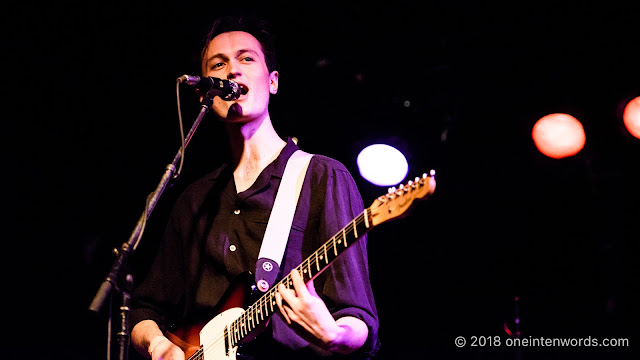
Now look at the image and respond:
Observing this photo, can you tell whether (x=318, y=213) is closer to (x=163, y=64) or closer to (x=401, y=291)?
(x=401, y=291)

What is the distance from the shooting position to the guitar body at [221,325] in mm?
2557

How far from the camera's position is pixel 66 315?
5.24 meters

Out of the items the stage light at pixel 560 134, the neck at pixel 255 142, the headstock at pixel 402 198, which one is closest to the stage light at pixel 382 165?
the stage light at pixel 560 134

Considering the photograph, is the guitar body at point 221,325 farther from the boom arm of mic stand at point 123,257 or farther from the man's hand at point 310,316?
the boom arm of mic stand at point 123,257

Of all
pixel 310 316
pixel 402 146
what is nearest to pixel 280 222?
pixel 310 316

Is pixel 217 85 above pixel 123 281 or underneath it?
above

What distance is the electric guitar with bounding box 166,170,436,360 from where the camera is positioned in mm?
2094

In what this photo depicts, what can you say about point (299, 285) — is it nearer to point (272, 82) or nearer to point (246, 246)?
point (246, 246)

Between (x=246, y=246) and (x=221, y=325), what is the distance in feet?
1.27

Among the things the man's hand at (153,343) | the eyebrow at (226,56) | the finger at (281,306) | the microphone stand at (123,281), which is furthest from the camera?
the eyebrow at (226,56)

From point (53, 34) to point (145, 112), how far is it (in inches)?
36.2

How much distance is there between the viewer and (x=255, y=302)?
8.18 feet

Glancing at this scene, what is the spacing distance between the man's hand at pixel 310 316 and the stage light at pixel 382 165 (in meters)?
2.61

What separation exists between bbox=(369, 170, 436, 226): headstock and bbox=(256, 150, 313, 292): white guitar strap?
2.09ft
